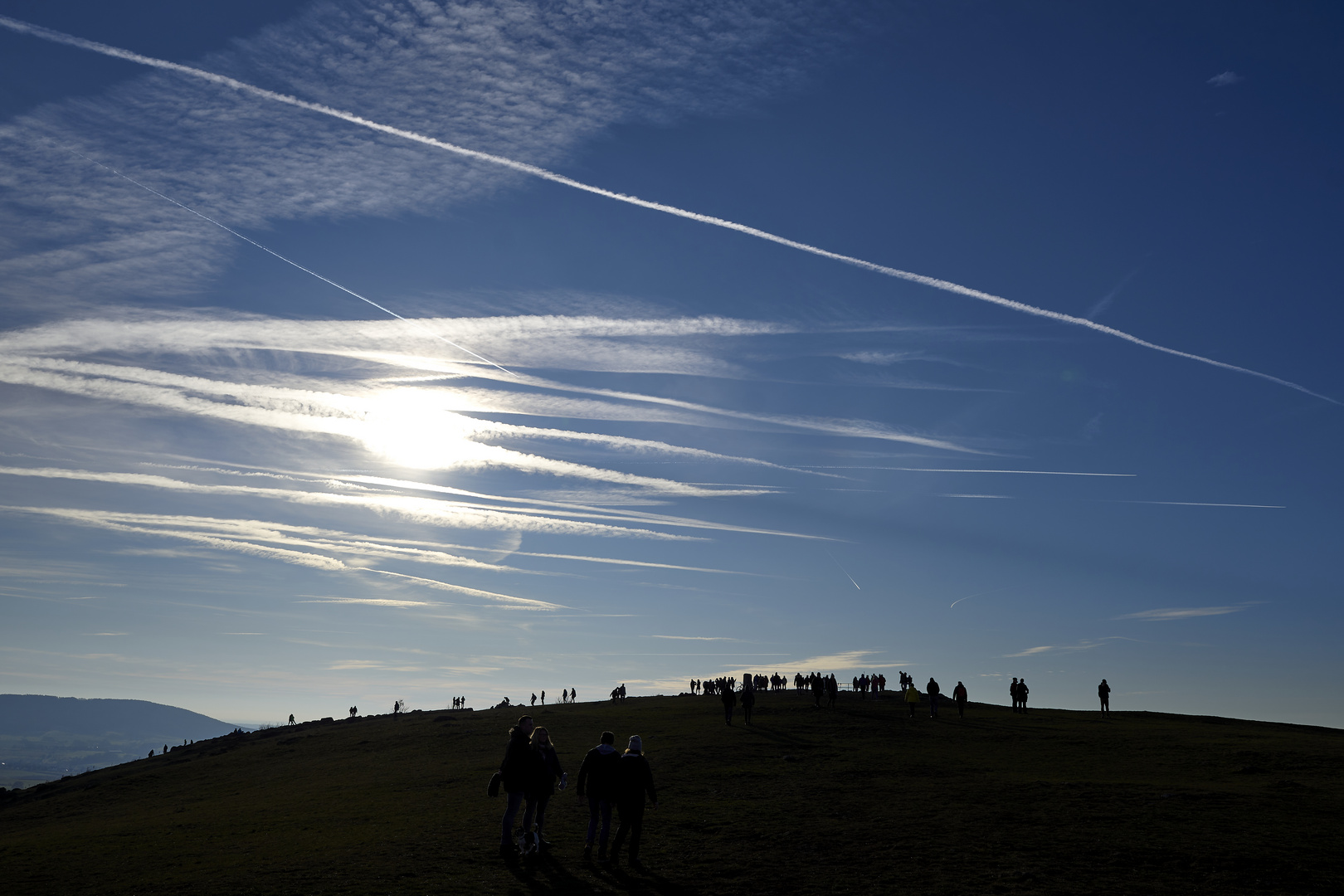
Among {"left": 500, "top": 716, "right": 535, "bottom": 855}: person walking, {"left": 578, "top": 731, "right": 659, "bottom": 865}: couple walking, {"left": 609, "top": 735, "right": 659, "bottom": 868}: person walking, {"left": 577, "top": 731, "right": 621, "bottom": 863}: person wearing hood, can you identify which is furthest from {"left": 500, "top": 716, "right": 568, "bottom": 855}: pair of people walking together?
{"left": 609, "top": 735, "right": 659, "bottom": 868}: person walking

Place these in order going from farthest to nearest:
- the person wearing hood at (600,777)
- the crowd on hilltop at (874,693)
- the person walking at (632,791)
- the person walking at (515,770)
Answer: the crowd on hilltop at (874,693), the person walking at (515,770), the person wearing hood at (600,777), the person walking at (632,791)

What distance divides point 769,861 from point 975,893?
12.1 ft

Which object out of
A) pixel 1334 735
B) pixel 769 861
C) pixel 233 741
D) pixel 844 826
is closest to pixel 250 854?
pixel 769 861

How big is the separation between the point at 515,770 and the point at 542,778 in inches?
19.2

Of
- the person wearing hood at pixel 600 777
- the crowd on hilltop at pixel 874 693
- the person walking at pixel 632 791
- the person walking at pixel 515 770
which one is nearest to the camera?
the person walking at pixel 632 791

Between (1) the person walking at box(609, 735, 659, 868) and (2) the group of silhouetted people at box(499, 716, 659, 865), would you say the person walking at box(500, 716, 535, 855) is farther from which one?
(1) the person walking at box(609, 735, 659, 868)

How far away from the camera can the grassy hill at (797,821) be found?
14.0 meters

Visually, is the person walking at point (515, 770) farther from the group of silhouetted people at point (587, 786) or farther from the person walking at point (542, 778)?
the person walking at point (542, 778)

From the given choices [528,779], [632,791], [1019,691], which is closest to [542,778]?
[528,779]

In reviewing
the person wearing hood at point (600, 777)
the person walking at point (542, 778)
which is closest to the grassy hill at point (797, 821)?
the person walking at point (542, 778)

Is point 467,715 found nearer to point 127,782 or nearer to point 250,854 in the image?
point 127,782

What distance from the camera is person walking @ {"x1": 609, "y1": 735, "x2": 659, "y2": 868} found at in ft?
45.5

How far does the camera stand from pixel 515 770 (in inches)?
578

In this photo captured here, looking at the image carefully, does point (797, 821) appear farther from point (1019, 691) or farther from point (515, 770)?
point (1019, 691)
